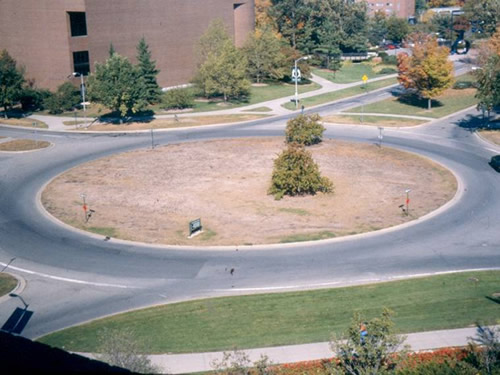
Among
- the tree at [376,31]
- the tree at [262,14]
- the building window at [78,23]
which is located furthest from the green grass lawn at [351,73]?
the building window at [78,23]

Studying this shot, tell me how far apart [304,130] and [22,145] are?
83.9 feet

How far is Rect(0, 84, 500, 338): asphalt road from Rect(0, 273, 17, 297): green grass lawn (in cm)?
69

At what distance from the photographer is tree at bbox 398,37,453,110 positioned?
63812 mm

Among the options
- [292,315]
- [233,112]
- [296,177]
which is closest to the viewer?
[292,315]

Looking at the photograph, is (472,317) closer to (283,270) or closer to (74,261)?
(283,270)

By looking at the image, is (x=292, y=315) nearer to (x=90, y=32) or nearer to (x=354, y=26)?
(x=90, y=32)

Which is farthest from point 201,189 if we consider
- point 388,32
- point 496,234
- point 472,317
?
point 388,32

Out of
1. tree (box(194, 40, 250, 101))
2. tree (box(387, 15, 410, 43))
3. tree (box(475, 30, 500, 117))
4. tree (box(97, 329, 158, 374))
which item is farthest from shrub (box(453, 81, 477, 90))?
tree (box(97, 329, 158, 374))

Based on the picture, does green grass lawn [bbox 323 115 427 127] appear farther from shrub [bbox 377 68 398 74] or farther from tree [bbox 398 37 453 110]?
shrub [bbox 377 68 398 74]

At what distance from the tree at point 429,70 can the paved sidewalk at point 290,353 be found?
4724 centimetres

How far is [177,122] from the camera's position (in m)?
63.0

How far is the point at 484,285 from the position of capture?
25.6 meters

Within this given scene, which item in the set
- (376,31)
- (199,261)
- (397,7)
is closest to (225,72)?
(199,261)

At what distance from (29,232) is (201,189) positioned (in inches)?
471
